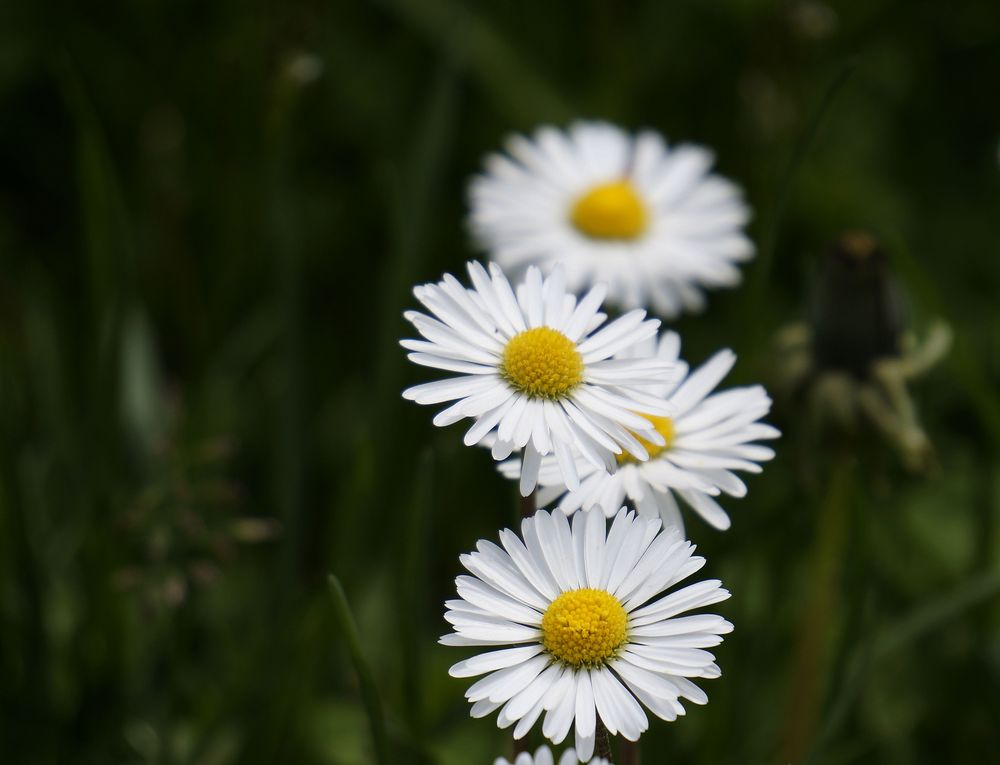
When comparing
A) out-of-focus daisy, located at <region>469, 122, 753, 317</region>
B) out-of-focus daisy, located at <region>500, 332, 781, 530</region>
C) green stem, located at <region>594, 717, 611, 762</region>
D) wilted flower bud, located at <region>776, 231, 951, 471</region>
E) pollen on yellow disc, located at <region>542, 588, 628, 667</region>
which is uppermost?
out-of-focus daisy, located at <region>469, 122, 753, 317</region>

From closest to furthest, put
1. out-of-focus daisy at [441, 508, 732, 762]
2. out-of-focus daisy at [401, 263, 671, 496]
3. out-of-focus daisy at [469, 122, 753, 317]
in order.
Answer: out-of-focus daisy at [441, 508, 732, 762] < out-of-focus daisy at [401, 263, 671, 496] < out-of-focus daisy at [469, 122, 753, 317]

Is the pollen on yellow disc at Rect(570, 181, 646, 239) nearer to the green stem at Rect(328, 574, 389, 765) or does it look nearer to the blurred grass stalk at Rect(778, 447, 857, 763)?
the blurred grass stalk at Rect(778, 447, 857, 763)

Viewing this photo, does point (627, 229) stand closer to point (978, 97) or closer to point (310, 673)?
point (310, 673)

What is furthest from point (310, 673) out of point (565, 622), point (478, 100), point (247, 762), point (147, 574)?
point (478, 100)

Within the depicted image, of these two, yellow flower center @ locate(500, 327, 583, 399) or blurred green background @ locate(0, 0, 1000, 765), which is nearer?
yellow flower center @ locate(500, 327, 583, 399)

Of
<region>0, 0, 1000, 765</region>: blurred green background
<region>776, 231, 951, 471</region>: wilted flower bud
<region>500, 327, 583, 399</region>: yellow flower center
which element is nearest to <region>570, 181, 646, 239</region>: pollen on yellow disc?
<region>0, 0, 1000, 765</region>: blurred green background

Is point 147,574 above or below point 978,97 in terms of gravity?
below

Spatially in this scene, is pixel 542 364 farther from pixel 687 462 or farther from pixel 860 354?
pixel 860 354
